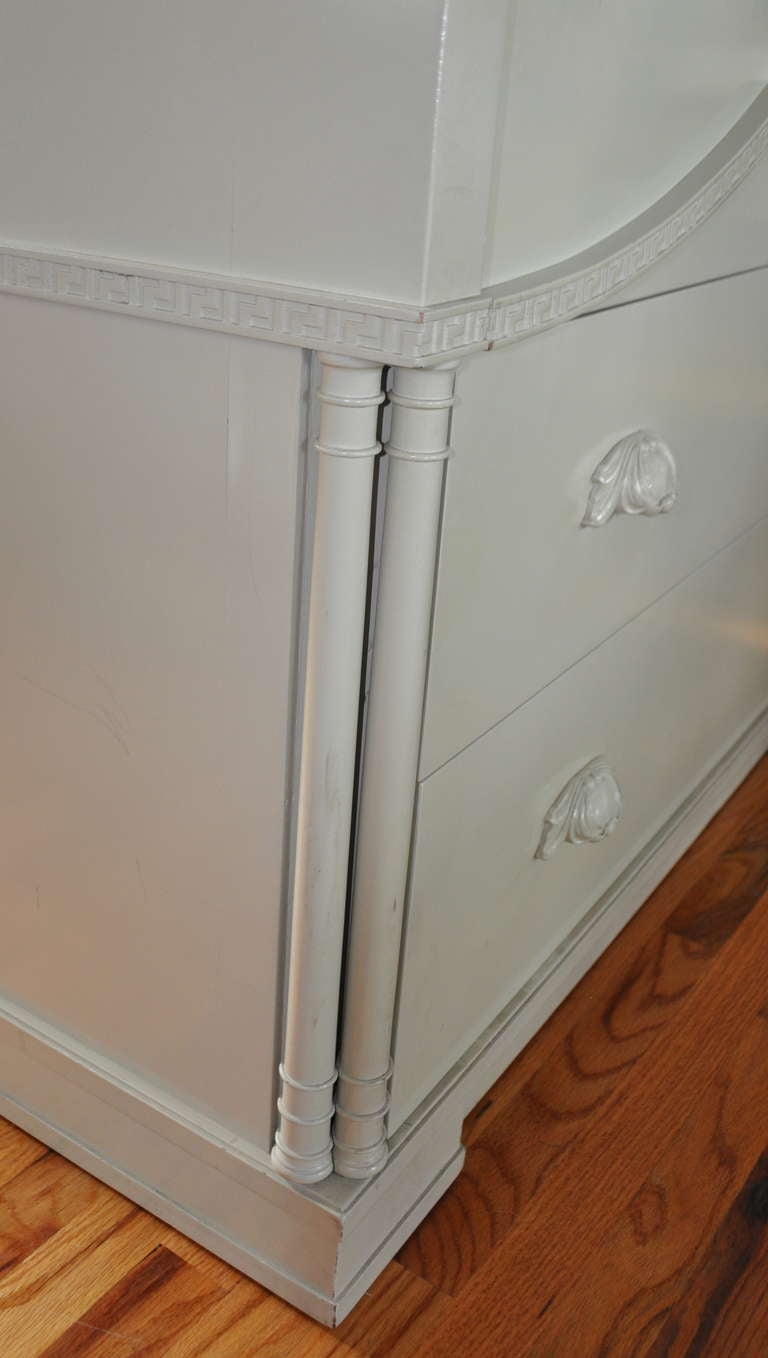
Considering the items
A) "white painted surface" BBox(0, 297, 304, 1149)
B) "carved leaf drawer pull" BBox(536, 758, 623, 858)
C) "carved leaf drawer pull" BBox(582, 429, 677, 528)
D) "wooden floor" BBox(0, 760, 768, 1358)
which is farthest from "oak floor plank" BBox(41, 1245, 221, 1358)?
"carved leaf drawer pull" BBox(582, 429, 677, 528)

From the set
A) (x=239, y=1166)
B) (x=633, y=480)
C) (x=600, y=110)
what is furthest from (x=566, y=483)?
(x=239, y=1166)

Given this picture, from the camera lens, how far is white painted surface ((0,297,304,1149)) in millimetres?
643

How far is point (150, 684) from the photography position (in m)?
0.73

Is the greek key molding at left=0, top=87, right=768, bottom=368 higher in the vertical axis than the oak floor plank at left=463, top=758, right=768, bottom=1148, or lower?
higher

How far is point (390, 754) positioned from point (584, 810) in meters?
0.32

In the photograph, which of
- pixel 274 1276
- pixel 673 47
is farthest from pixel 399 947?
pixel 673 47

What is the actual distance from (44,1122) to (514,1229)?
347 millimetres

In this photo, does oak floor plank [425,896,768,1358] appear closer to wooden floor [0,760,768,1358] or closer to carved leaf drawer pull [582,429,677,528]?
wooden floor [0,760,768,1358]

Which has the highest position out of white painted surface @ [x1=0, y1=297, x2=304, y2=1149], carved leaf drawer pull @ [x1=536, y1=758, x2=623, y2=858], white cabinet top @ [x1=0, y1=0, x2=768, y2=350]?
white cabinet top @ [x1=0, y1=0, x2=768, y2=350]

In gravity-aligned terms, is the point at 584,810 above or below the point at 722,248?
below

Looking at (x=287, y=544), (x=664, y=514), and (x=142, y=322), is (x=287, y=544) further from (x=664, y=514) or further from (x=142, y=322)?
(x=664, y=514)

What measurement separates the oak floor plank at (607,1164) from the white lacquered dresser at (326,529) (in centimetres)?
7

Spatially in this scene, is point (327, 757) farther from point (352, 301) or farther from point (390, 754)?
point (352, 301)

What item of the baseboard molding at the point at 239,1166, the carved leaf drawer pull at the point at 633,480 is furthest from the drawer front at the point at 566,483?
the baseboard molding at the point at 239,1166
